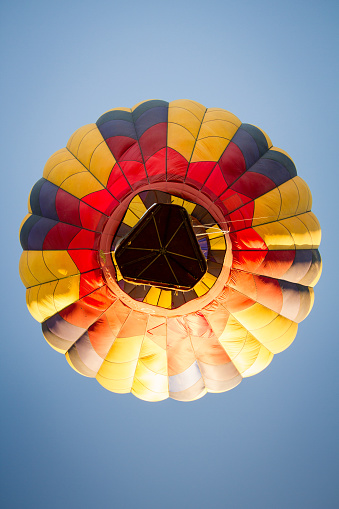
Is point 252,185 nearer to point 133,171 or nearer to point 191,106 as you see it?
point 191,106

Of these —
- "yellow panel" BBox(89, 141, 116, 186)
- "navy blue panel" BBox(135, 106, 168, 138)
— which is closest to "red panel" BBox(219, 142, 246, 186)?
"navy blue panel" BBox(135, 106, 168, 138)

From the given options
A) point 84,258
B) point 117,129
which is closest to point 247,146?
point 117,129

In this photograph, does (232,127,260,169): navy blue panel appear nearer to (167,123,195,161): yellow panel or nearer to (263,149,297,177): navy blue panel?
(263,149,297,177): navy blue panel

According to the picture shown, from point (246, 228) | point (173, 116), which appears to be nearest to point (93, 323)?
point (246, 228)

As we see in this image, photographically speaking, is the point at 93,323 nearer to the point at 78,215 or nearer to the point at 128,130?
the point at 78,215

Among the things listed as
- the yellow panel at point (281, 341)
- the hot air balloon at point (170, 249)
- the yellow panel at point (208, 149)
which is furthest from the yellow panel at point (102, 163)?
the yellow panel at point (281, 341)

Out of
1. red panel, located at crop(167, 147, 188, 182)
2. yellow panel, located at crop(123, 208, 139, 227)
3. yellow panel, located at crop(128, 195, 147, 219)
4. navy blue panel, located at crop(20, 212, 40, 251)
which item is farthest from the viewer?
yellow panel, located at crop(123, 208, 139, 227)
